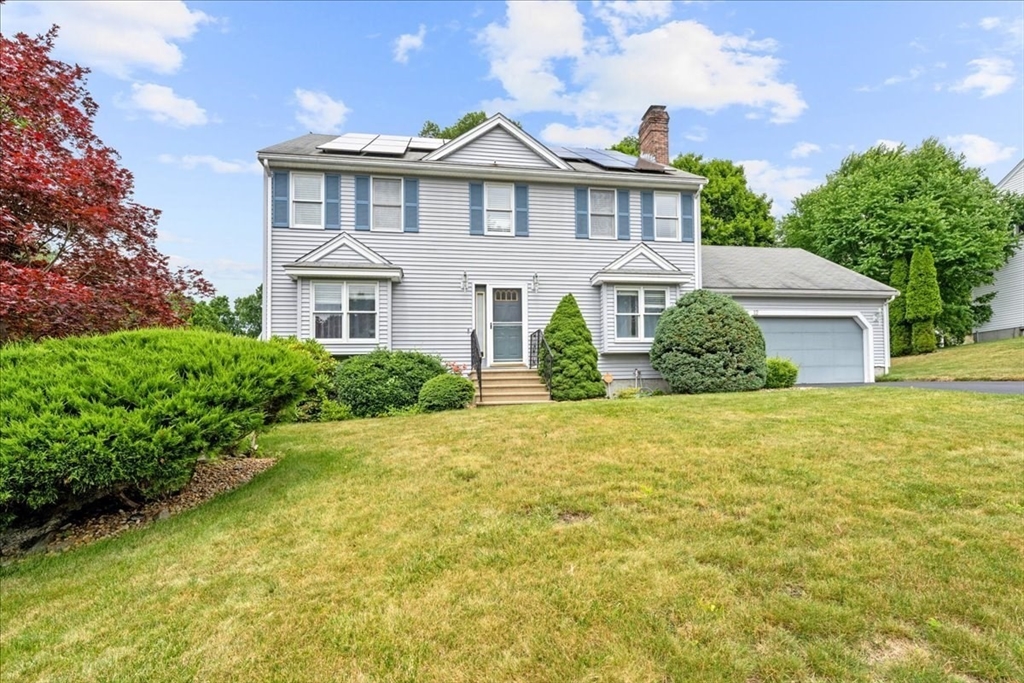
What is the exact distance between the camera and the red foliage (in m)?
Answer: 5.52

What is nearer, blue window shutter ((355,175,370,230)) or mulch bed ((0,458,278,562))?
mulch bed ((0,458,278,562))

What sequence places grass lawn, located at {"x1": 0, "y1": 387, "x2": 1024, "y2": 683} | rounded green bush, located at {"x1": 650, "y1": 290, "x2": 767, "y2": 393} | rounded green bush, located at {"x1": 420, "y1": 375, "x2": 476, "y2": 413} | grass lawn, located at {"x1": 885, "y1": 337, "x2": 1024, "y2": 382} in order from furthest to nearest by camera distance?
grass lawn, located at {"x1": 885, "y1": 337, "x2": 1024, "y2": 382} < rounded green bush, located at {"x1": 650, "y1": 290, "x2": 767, "y2": 393} < rounded green bush, located at {"x1": 420, "y1": 375, "x2": 476, "y2": 413} < grass lawn, located at {"x1": 0, "y1": 387, "x2": 1024, "y2": 683}

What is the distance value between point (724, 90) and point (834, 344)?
1209cm

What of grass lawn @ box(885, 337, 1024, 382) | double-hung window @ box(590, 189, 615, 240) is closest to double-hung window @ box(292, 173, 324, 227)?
double-hung window @ box(590, 189, 615, 240)

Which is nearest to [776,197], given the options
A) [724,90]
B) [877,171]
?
[877,171]

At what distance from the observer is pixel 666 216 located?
13.6 m

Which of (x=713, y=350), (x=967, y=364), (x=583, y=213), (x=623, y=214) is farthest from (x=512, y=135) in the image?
(x=967, y=364)

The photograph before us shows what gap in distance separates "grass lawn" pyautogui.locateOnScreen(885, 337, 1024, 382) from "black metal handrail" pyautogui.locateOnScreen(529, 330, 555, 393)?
36.8 ft

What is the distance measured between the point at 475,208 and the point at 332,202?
142 inches

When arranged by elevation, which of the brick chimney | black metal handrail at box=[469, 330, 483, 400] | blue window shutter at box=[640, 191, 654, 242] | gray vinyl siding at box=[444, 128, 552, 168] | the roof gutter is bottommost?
black metal handrail at box=[469, 330, 483, 400]

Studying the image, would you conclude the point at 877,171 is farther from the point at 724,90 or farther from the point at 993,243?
the point at 724,90

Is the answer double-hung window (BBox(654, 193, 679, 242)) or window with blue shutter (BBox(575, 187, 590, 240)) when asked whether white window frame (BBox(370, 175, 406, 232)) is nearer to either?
→ window with blue shutter (BBox(575, 187, 590, 240))

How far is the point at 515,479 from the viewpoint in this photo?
4.79 m

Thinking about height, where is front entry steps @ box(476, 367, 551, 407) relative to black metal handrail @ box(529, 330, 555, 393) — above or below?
below
